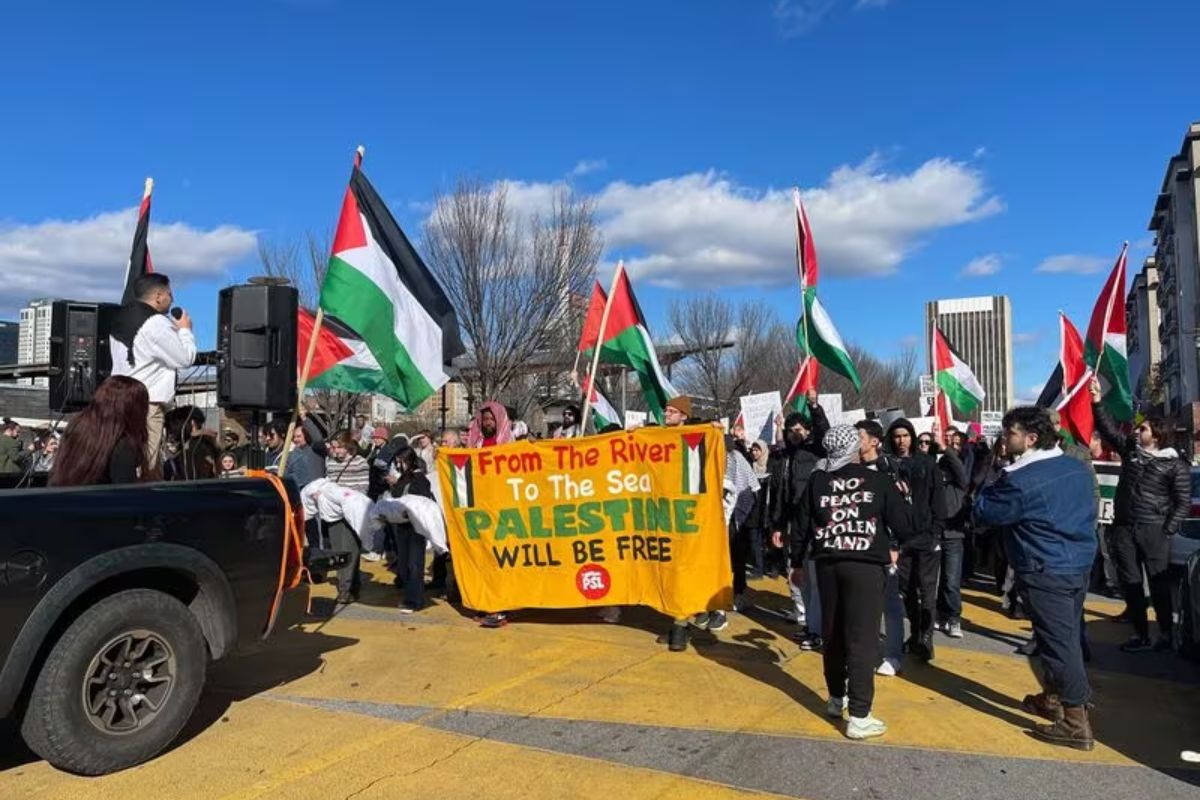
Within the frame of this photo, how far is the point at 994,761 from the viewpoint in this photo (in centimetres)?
456

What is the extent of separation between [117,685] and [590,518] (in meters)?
3.88

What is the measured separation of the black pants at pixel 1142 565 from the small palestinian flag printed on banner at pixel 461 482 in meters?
5.45

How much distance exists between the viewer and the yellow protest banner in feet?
22.8

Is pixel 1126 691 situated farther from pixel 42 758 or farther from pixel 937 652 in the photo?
pixel 42 758

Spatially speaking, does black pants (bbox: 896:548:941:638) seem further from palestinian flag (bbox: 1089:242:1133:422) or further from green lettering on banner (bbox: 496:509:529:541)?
palestinian flag (bbox: 1089:242:1133:422)

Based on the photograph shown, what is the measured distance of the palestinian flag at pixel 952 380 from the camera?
14.6m

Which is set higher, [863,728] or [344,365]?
[344,365]

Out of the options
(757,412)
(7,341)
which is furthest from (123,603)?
(7,341)

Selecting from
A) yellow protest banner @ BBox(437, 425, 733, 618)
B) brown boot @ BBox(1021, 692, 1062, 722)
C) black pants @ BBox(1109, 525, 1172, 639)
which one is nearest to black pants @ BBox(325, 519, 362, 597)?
yellow protest banner @ BBox(437, 425, 733, 618)

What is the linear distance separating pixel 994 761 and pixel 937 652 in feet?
8.39

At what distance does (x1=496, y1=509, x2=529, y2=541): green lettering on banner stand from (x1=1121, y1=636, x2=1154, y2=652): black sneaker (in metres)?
4.99

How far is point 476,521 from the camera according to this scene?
25.7ft

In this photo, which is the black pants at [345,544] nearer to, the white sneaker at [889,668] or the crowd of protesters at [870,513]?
the crowd of protesters at [870,513]

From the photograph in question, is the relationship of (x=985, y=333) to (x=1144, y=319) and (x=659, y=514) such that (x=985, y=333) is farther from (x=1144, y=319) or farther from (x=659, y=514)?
(x=659, y=514)
